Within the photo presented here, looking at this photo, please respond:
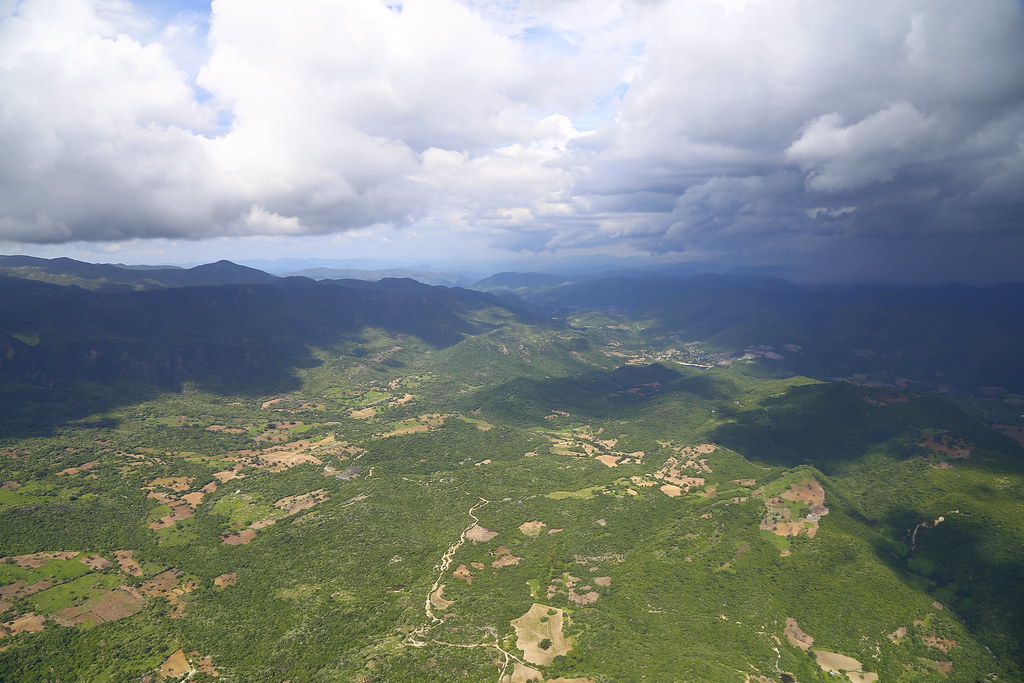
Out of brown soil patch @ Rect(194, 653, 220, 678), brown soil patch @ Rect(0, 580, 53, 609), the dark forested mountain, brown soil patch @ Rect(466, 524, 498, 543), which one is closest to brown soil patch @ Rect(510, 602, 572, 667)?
the dark forested mountain

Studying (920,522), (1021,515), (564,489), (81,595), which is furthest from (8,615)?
(1021,515)

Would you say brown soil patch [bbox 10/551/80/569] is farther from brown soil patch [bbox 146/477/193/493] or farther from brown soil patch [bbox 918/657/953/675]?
brown soil patch [bbox 918/657/953/675]

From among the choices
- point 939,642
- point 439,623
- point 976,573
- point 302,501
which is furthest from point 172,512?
point 976,573

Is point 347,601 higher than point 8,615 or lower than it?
lower

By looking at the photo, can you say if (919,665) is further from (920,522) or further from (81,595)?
(81,595)

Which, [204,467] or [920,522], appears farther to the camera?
[204,467]

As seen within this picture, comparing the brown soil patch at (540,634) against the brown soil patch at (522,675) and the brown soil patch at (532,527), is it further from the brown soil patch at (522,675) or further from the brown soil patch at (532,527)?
the brown soil patch at (532,527)
